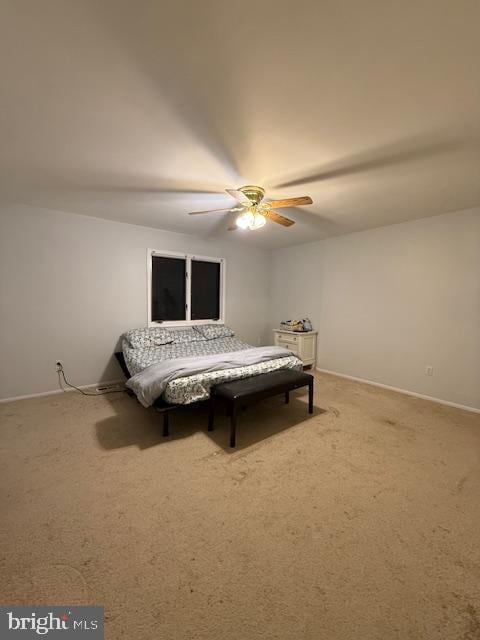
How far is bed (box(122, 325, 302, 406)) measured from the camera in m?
2.41

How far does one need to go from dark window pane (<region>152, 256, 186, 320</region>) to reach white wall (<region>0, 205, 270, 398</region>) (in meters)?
0.20

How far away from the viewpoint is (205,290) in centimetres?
470

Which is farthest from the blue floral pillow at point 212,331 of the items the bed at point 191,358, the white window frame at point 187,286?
the white window frame at point 187,286

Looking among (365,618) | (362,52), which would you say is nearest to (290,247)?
(362,52)

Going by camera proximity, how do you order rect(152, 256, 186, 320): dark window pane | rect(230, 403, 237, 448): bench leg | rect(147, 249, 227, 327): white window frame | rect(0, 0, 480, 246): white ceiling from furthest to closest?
rect(152, 256, 186, 320): dark window pane → rect(147, 249, 227, 327): white window frame → rect(230, 403, 237, 448): bench leg → rect(0, 0, 480, 246): white ceiling

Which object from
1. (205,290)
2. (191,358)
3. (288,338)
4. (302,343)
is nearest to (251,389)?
(191,358)

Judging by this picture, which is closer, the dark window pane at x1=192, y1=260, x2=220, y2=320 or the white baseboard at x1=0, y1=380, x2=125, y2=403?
the white baseboard at x1=0, y1=380, x2=125, y2=403

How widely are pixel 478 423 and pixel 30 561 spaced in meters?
3.83

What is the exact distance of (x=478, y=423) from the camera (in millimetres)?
2713

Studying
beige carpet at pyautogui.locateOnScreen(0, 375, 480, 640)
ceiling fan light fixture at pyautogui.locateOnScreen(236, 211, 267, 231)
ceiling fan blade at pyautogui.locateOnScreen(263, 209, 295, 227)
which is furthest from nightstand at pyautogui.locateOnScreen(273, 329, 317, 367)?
ceiling fan light fixture at pyautogui.locateOnScreen(236, 211, 267, 231)

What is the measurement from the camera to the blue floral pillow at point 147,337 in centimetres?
354

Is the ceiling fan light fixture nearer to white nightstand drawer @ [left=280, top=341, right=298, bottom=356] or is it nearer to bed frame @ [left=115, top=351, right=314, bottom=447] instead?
bed frame @ [left=115, top=351, right=314, bottom=447]

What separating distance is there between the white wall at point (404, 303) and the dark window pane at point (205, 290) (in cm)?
169

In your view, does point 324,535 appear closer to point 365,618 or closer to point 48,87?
point 365,618
